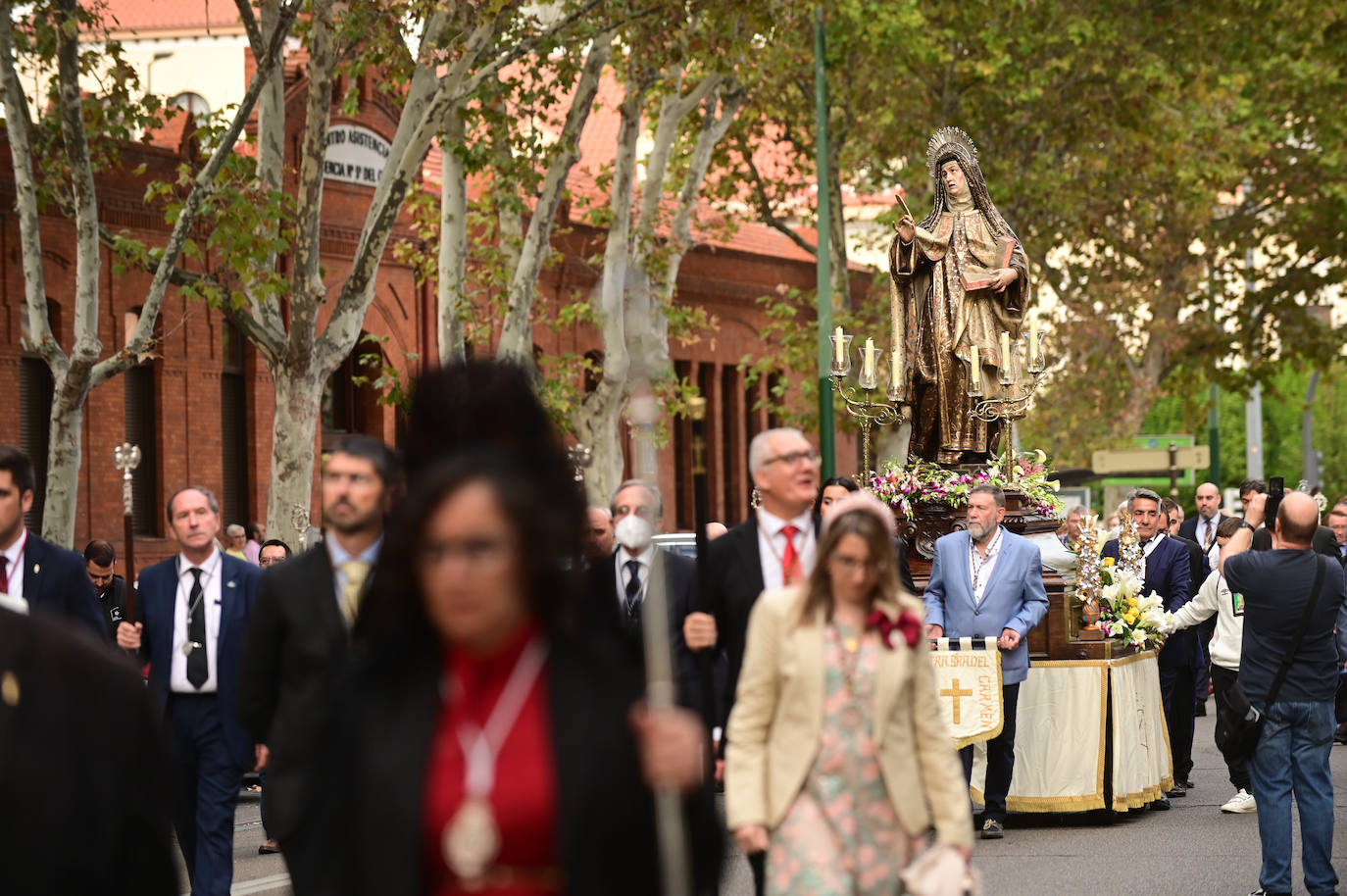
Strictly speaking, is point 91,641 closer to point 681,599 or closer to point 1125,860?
point 681,599

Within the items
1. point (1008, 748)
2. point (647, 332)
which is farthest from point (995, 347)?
point (647, 332)

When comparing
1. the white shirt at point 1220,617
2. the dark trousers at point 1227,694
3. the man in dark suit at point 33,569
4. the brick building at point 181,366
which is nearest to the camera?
the man in dark suit at point 33,569

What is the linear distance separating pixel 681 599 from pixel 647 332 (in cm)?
376

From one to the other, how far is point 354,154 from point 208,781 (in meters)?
23.9

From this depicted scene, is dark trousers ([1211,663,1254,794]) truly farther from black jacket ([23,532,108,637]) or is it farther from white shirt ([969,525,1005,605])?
black jacket ([23,532,108,637])

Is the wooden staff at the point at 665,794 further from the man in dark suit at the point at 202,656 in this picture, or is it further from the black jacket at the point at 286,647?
the man in dark suit at the point at 202,656

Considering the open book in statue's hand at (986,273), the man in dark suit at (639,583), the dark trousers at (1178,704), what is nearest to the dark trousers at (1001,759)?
the dark trousers at (1178,704)

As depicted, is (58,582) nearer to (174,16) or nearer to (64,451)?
(64,451)

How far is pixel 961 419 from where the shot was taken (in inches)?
620

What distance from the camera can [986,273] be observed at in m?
15.6

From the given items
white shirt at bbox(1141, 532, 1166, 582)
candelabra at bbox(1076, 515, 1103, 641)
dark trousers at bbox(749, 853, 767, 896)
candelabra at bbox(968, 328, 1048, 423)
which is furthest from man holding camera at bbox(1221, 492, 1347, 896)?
candelabra at bbox(968, 328, 1048, 423)

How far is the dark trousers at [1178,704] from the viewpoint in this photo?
14773mm

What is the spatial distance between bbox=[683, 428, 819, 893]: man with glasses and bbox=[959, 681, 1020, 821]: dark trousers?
4.63 metres

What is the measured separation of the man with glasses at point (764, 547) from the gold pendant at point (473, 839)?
4.06 metres
